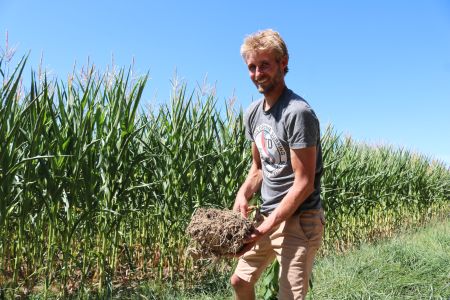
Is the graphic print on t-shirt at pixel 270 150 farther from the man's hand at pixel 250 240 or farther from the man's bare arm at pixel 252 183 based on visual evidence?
the man's hand at pixel 250 240

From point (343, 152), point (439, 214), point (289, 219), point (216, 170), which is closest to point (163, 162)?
point (216, 170)

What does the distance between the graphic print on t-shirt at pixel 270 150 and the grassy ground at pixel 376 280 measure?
166cm

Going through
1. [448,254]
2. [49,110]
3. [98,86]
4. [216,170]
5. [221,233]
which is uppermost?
[98,86]

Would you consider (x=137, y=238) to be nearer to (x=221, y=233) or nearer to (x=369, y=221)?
(x=221, y=233)

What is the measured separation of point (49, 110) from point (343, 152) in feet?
17.4

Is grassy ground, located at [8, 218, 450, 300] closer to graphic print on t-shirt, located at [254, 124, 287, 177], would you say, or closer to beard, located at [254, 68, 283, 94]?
graphic print on t-shirt, located at [254, 124, 287, 177]

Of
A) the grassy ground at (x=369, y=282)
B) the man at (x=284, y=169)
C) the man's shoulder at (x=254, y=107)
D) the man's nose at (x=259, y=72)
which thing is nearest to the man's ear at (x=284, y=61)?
the man at (x=284, y=169)

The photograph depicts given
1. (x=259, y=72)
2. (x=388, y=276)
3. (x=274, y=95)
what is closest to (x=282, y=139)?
(x=274, y=95)

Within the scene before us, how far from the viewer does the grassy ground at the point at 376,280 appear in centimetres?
361

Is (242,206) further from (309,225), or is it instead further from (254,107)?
(254,107)

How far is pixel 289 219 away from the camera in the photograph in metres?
2.20

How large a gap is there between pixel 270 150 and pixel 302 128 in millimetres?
278

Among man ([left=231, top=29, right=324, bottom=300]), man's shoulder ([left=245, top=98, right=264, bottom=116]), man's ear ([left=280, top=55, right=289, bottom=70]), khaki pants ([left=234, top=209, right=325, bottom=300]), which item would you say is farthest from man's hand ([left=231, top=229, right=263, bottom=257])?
man's ear ([left=280, top=55, right=289, bottom=70])

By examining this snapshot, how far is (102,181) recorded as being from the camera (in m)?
3.55
